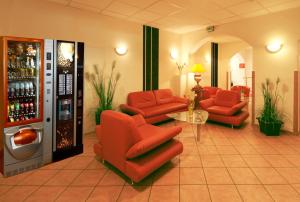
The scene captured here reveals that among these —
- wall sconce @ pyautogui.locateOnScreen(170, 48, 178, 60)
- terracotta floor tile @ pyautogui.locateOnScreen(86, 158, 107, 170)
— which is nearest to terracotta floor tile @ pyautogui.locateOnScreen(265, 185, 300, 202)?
terracotta floor tile @ pyautogui.locateOnScreen(86, 158, 107, 170)

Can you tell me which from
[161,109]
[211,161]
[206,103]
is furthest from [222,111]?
[211,161]

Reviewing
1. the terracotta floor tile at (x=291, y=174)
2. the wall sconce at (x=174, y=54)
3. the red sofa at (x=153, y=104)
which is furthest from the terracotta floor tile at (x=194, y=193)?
the wall sconce at (x=174, y=54)

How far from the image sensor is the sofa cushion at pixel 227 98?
5.21 m

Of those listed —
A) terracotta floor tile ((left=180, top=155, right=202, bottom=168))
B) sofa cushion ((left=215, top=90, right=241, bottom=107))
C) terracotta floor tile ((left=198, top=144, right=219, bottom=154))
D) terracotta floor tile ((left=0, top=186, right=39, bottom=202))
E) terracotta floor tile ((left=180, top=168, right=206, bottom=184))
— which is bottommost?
terracotta floor tile ((left=0, top=186, right=39, bottom=202))

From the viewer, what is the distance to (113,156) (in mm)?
2533

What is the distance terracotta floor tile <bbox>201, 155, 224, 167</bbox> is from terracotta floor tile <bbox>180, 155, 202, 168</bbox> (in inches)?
3.2

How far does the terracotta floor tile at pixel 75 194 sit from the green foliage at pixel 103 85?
2140mm

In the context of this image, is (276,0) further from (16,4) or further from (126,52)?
(16,4)

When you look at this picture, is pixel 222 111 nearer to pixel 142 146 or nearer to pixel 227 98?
pixel 227 98

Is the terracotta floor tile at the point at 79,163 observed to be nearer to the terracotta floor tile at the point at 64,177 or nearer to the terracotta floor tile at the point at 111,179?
the terracotta floor tile at the point at 64,177

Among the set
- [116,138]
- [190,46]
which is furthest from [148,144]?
[190,46]

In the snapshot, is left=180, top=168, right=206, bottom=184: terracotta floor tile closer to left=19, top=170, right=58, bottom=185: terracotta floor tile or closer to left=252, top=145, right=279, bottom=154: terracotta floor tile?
left=252, top=145, right=279, bottom=154: terracotta floor tile

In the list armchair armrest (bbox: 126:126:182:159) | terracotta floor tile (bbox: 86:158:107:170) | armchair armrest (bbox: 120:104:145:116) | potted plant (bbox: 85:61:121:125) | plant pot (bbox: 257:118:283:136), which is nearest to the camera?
armchair armrest (bbox: 126:126:182:159)

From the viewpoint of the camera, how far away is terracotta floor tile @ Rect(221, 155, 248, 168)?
2.86 meters
